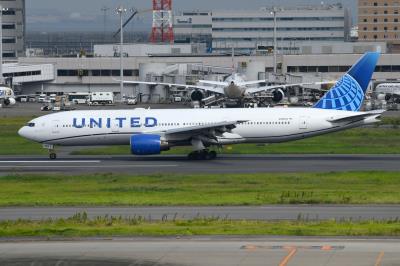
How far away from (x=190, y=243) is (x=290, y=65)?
130207 millimetres

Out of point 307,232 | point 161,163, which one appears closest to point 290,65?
point 161,163

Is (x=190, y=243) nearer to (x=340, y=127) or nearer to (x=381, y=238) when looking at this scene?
(x=381, y=238)

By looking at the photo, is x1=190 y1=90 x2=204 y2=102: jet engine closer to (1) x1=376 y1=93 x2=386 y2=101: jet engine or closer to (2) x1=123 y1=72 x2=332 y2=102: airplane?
(2) x1=123 y1=72 x2=332 y2=102: airplane

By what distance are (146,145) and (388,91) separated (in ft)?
254

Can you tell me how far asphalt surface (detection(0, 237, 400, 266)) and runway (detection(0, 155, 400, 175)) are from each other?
23987mm

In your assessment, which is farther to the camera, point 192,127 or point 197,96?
point 197,96

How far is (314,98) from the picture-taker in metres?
136

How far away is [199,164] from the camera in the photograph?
64.4 m

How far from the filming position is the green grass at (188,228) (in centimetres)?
3712

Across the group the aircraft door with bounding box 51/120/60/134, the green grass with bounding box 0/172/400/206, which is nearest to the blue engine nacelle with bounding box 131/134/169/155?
the aircraft door with bounding box 51/120/60/134

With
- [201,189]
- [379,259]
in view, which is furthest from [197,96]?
[379,259]

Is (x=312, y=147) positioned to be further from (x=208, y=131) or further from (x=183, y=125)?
(x=183, y=125)

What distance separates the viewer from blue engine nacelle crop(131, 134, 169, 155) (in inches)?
2571

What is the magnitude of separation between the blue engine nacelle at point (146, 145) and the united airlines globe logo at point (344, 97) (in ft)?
39.7
